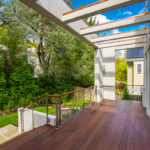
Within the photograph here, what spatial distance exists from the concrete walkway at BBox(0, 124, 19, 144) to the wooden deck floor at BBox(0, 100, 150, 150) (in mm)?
1943

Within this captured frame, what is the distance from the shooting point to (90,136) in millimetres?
2490

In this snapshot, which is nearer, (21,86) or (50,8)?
(50,8)

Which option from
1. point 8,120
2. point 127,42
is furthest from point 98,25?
point 8,120

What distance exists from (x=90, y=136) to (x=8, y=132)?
3533 millimetres

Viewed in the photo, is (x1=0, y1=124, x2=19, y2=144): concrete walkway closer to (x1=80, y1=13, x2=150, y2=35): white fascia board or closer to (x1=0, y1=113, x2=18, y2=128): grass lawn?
(x1=0, y1=113, x2=18, y2=128): grass lawn

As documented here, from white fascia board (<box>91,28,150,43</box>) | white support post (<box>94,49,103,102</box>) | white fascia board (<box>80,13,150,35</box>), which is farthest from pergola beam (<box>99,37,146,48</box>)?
white fascia board (<box>80,13,150,35</box>)

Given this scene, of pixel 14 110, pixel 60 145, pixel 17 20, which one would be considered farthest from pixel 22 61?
pixel 60 145

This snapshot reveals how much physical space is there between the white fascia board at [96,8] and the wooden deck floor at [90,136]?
2783 millimetres

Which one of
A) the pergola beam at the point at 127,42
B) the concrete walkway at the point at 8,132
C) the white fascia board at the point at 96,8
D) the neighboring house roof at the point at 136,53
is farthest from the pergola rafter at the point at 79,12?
the neighboring house roof at the point at 136,53

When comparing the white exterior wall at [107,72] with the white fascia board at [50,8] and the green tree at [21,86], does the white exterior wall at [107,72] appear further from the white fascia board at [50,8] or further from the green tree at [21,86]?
the green tree at [21,86]

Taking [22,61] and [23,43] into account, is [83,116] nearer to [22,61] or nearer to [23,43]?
[22,61]

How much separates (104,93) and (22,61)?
562 cm

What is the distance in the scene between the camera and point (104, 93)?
6.23 m

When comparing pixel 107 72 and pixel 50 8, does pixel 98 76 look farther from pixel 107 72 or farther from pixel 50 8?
pixel 50 8
